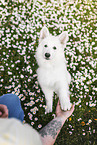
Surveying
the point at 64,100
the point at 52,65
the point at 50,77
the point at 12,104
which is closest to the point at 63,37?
the point at 52,65

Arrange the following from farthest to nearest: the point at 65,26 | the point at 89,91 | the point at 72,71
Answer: the point at 65,26 → the point at 72,71 → the point at 89,91

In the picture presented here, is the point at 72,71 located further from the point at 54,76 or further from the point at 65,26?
the point at 65,26

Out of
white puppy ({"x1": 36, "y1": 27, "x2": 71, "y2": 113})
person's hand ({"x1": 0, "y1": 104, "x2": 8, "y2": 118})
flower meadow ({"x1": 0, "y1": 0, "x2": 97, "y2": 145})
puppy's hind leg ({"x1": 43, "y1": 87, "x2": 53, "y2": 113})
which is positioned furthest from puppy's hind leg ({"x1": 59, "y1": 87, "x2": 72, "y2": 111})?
person's hand ({"x1": 0, "y1": 104, "x2": 8, "y2": 118})

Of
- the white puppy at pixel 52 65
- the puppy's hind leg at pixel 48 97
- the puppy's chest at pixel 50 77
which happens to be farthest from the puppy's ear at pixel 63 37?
the puppy's hind leg at pixel 48 97

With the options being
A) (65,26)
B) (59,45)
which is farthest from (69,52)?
(59,45)

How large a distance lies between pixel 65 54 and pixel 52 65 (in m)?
1.36

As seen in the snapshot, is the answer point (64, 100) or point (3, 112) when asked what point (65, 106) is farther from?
point (3, 112)

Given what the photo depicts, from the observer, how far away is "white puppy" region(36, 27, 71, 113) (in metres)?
2.29

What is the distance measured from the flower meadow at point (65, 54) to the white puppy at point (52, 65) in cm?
49

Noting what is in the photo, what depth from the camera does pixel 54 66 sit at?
2514mm

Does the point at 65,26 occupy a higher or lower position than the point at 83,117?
higher

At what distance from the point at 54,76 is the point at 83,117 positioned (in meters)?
1.10

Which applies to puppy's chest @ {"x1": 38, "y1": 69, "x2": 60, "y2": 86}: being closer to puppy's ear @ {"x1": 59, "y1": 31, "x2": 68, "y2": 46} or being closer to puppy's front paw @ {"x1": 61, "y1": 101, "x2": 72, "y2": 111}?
puppy's front paw @ {"x1": 61, "y1": 101, "x2": 72, "y2": 111}

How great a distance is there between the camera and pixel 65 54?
3750 mm
